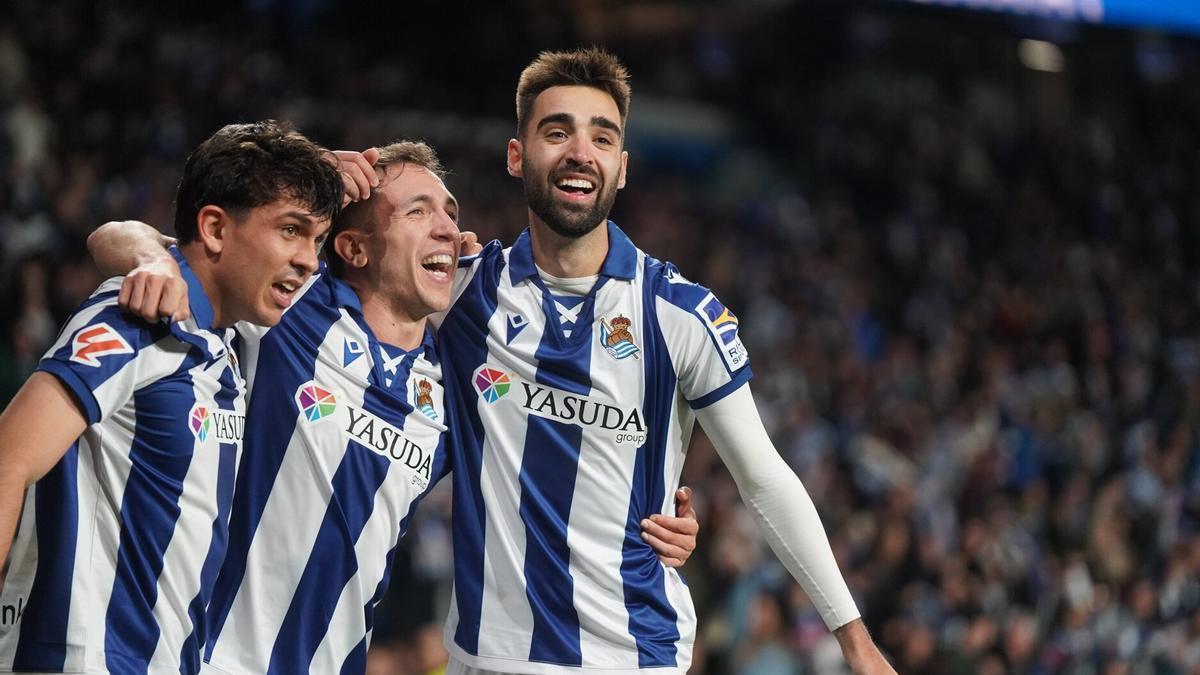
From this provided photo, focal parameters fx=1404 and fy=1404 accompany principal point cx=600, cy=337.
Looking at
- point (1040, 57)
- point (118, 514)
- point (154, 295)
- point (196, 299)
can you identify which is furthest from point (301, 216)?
point (1040, 57)

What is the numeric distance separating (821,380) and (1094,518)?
293 centimetres

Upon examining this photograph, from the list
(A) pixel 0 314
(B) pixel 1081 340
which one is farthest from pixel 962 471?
(A) pixel 0 314

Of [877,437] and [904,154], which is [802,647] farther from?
[904,154]

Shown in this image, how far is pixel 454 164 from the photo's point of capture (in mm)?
15617

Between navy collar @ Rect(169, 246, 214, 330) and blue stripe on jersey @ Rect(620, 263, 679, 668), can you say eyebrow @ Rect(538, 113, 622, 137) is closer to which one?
blue stripe on jersey @ Rect(620, 263, 679, 668)

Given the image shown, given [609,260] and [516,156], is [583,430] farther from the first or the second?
[516,156]

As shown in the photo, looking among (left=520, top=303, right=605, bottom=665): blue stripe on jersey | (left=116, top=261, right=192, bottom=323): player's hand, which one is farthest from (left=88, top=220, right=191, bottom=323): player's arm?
(left=520, top=303, right=605, bottom=665): blue stripe on jersey

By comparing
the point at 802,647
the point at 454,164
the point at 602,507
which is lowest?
the point at 802,647

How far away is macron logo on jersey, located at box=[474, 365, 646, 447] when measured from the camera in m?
4.10

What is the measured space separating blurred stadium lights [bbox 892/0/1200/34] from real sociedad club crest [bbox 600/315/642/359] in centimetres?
1090

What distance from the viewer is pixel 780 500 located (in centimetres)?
415

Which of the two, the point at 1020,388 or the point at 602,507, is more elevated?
the point at 1020,388

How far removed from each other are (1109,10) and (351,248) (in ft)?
38.5

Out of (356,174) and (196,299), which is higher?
(356,174)
